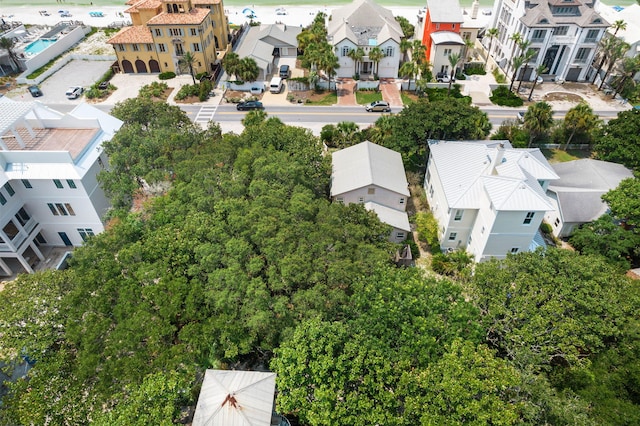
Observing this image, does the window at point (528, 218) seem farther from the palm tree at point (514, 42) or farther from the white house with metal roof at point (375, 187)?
the palm tree at point (514, 42)

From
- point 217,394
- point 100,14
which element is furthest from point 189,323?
point 100,14

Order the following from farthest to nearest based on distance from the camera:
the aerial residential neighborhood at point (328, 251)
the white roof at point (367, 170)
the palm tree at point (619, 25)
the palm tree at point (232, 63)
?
the palm tree at point (619, 25) < the palm tree at point (232, 63) < the white roof at point (367, 170) < the aerial residential neighborhood at point (328, 251)

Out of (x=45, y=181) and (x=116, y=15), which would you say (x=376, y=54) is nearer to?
(x=45, y=181)

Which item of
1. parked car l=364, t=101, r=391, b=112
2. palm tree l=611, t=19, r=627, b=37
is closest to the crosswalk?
parked car l=364, t=101, r=391, b=112

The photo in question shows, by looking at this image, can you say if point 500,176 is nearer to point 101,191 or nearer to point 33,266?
point 101,191

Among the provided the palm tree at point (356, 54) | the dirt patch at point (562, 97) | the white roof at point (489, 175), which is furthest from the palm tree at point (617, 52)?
the palm tree at point (356, 54)

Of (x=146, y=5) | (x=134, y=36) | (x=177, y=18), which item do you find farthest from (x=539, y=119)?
(x=134, y=36)

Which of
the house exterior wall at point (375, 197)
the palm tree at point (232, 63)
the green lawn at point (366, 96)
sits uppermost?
the palm tree at point (232, 63)

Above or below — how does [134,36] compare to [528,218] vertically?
above
